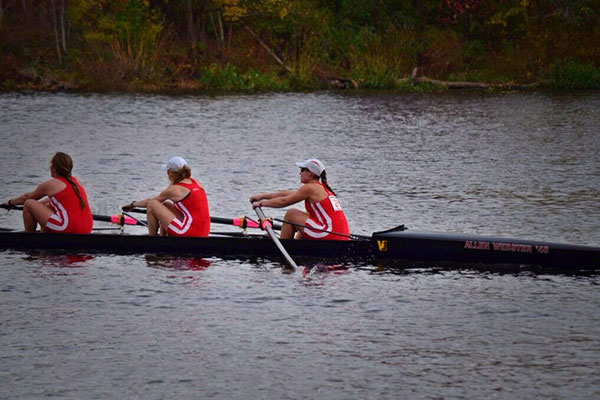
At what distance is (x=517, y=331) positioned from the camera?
12.0 m

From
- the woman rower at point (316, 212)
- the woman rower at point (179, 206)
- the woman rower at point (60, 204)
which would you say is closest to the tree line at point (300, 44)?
the woman rower at point (60, 204)

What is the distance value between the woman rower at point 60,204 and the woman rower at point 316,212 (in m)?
2.72

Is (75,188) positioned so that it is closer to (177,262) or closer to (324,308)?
(177,262)

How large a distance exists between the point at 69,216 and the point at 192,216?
1.68 meters

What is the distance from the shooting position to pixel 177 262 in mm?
15695

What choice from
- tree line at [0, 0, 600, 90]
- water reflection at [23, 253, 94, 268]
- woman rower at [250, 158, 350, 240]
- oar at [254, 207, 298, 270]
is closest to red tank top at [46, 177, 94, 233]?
water reflection at [23, 253, 94, 268]

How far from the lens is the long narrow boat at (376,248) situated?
14.7 metres

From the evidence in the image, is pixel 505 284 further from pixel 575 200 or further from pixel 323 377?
pixel 575 200

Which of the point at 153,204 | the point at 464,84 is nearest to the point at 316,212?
the point at 153,204

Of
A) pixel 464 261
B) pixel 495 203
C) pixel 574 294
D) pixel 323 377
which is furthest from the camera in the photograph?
pixel 495 203

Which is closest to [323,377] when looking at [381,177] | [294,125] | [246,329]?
[246,329]

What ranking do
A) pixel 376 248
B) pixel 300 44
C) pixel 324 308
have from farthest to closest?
pixel 300 44
pixel 376 248
pixel 324 308

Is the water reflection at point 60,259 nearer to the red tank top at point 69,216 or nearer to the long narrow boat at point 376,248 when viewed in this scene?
the long narrow boat at point 376,248

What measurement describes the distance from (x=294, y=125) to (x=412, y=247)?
75.1ft
